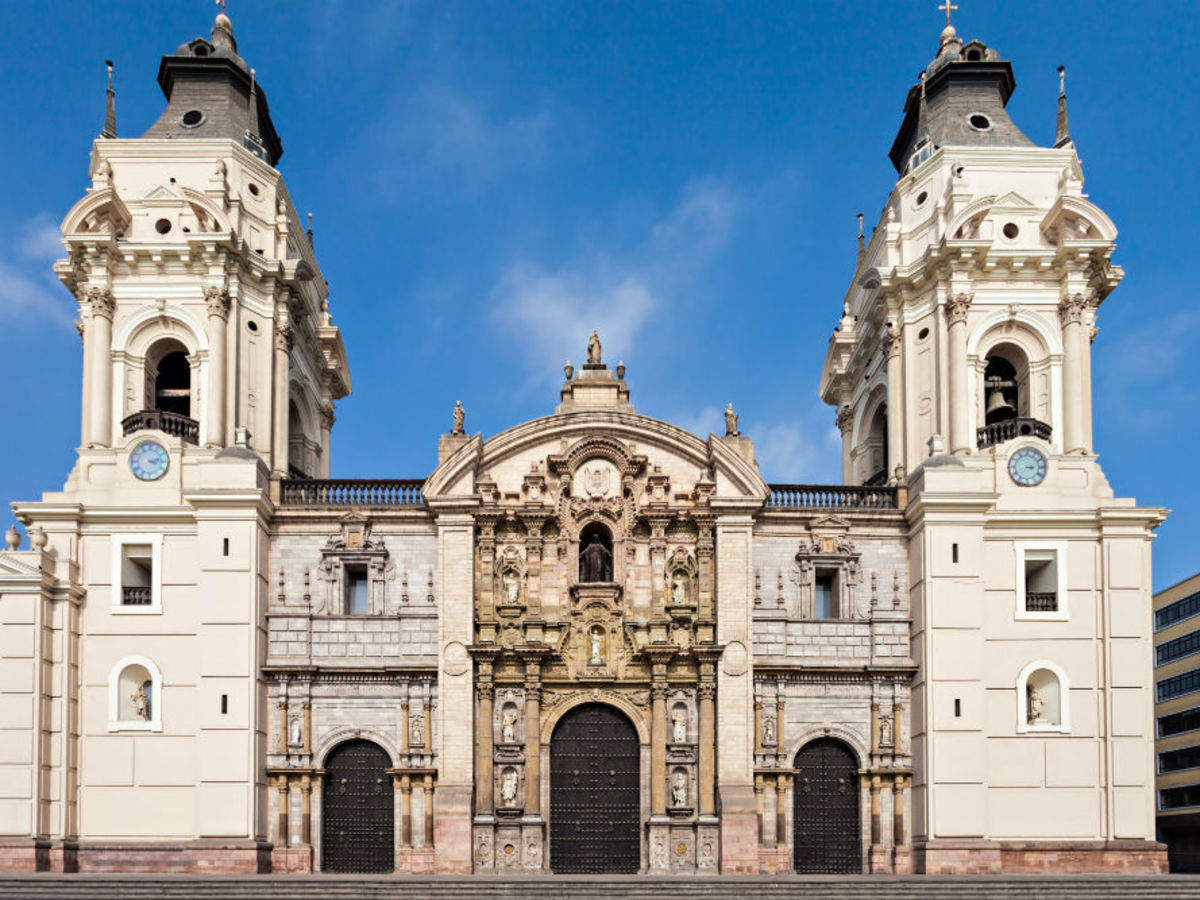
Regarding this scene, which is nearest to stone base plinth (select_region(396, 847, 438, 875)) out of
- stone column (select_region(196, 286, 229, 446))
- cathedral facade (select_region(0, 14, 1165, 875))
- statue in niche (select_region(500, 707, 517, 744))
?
cathedral facade (select_region(0, 14, 1165, 875))

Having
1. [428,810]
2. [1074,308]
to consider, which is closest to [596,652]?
[428,810]

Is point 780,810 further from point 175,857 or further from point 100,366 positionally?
point 100,366

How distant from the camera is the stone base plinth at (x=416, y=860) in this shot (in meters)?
38.4

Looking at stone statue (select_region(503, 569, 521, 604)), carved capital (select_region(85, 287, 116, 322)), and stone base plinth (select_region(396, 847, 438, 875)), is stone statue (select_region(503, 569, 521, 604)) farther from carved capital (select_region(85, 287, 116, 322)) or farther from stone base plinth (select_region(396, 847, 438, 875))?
carved capital (select_region(85, 287, 116, 322))

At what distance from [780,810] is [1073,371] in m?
15.3

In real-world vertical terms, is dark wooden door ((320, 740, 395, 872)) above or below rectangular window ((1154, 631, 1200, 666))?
below

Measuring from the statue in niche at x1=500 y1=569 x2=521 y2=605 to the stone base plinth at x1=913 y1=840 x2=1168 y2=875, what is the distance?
13.0 meters

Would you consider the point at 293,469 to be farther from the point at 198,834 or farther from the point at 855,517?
the point at 855,517

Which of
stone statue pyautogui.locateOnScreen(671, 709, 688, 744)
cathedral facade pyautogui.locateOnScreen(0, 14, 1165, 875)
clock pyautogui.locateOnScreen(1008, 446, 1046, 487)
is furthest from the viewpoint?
clock pyautogui.locateOnScreen(1008, 446, 1046, 487)

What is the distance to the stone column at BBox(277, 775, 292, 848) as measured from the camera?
38625 millimetres

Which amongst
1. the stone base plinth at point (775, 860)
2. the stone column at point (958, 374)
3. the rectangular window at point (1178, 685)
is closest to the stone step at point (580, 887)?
the stone base plinth at point (775, 860)

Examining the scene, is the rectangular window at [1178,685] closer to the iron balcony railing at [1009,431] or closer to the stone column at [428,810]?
the iron balcony railing at [1009,431]

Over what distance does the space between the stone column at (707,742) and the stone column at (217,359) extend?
1539cm

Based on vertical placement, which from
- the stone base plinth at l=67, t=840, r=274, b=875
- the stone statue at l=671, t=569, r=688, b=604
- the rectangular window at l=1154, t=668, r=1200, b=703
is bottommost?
the stone base plinth at l=67, t=840, r=274, b=875
